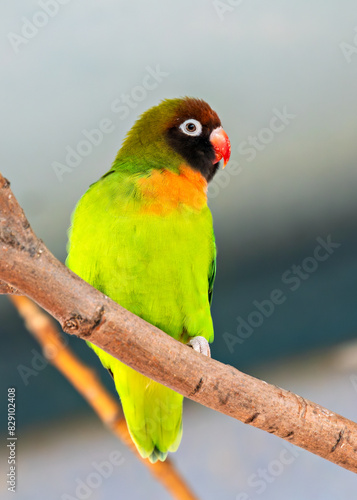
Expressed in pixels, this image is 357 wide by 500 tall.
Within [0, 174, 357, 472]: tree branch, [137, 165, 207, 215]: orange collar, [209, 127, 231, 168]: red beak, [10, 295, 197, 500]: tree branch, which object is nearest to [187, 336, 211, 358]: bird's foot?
[0, 174, 357, 472]: tree branch

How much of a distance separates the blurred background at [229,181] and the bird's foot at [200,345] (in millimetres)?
1488

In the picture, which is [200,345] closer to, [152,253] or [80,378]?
[152,253]

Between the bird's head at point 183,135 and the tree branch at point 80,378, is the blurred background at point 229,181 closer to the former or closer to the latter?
the bird's head at point 183,135

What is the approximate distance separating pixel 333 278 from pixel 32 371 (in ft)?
7.63

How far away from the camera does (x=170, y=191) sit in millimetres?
2406

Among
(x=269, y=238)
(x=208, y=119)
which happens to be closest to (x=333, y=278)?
(x=269, y=238)

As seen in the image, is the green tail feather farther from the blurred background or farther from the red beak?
the blurred background

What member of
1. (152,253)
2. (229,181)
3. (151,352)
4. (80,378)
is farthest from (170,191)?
(229,181)

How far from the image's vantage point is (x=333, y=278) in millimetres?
4004

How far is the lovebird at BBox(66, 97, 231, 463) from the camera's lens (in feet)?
7.45

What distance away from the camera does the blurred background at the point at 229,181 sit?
9.87ft

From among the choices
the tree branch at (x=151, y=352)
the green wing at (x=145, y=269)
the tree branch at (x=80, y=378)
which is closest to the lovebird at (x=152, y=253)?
the green wing at (x=145, y=269)

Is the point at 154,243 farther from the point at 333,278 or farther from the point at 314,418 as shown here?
the point at 333,278

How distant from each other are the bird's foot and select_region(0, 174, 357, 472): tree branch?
0.47 meters
